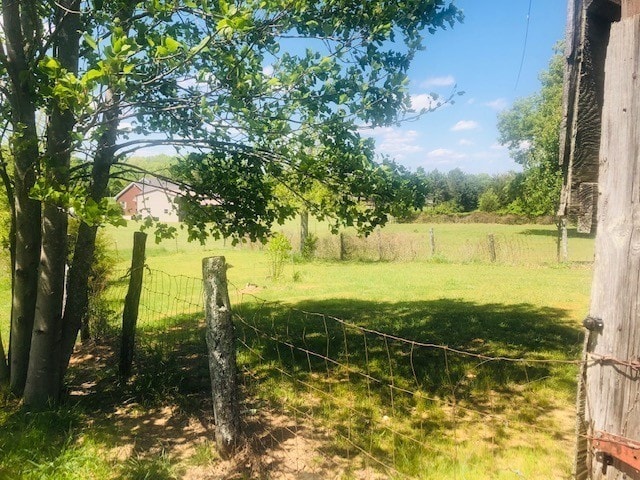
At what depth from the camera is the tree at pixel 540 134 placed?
33750 mm

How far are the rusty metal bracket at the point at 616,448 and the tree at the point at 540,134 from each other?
31.0m

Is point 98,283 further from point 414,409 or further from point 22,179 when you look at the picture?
point 414,409

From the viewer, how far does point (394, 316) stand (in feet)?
33.6

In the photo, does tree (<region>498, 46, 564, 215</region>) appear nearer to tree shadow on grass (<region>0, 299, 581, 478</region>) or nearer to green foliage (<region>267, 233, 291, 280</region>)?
green foliage (<region>267, 233, 291, 280</region>)

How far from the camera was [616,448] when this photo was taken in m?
2.04

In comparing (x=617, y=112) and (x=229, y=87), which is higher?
(x=229, y=87)

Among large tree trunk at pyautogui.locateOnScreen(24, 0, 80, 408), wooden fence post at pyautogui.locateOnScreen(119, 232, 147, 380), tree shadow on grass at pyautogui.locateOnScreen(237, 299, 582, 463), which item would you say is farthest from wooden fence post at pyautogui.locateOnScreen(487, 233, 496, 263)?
large tree trunk at pyautogui.locateOnScreen(24, 0, 80, 408)

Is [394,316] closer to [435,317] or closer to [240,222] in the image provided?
[435,317]

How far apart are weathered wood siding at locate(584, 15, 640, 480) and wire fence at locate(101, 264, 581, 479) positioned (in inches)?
Answer: 17.9

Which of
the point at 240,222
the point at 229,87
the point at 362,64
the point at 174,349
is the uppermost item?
the point at 362,64

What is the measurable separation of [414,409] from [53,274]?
435 centimetres

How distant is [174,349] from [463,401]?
186 inches

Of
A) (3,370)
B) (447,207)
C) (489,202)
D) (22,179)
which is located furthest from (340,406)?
(447,207)

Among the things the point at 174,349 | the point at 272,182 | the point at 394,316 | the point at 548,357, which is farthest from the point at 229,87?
the point at 394,316
